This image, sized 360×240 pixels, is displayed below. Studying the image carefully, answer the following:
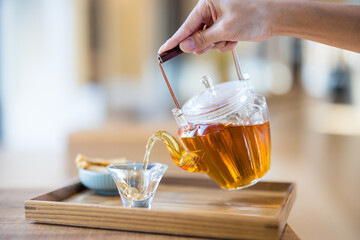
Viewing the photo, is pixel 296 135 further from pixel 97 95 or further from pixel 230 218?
pixel 97 95

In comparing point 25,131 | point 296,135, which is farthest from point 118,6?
point 296,135

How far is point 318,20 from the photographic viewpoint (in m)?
0.72

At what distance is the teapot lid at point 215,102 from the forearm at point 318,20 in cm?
12

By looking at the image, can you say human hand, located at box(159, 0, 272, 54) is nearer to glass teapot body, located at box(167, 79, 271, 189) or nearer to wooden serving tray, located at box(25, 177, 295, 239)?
glass teapot body, located at box(167, 79, 271, 189)

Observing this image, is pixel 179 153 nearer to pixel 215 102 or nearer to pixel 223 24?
pixel 215 102

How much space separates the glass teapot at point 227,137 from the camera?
682 millimetres

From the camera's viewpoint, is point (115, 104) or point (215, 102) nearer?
point (215, 102)

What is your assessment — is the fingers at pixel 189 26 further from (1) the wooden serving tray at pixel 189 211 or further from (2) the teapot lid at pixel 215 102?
(1) the wooden serving tray at pixel 189 211

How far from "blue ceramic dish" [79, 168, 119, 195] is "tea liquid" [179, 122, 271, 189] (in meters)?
0.17

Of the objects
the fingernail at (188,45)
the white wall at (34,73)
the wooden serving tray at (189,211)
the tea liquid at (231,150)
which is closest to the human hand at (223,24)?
the fingernail at (188,45)

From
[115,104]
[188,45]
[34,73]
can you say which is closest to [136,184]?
[188,45]

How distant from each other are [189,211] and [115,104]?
450cm

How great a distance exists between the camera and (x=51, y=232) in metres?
0.62

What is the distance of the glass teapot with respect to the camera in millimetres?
682
